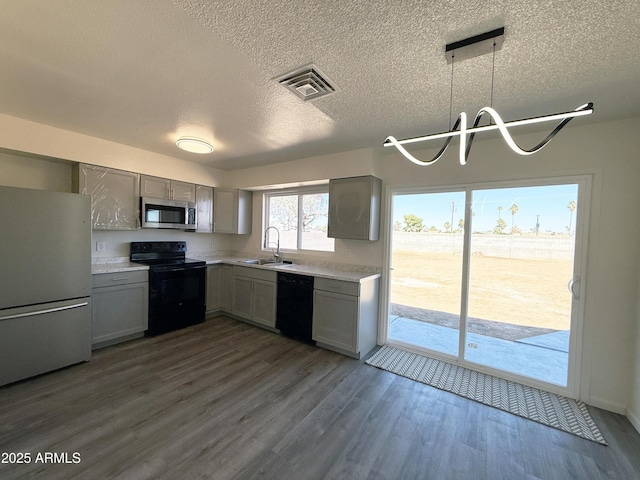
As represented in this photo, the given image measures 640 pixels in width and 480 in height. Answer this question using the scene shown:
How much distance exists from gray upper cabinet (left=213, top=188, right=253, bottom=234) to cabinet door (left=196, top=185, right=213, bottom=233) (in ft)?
Answer: 0.22

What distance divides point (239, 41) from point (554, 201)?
9.72ft

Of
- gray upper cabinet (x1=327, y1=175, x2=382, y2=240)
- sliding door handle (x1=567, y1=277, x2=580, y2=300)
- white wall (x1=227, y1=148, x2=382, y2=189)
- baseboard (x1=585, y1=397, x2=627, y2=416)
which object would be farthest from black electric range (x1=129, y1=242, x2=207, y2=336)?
baseboard (x1=585, y1=397, x2=627, y2=416)

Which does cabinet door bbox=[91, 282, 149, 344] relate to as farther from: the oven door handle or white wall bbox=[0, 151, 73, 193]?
white wall bbox=[0, 151, 73, 193]

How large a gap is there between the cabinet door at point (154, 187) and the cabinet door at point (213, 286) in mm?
1260

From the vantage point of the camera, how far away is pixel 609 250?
2246 mm

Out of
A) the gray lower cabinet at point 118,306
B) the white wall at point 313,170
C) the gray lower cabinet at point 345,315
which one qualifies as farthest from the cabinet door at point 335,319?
the gray lower cabinet at point 118,306

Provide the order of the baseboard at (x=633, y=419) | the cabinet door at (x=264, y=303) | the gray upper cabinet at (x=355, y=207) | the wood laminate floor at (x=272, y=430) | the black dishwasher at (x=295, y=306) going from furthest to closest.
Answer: the cabinet door at (x=264, y=303)
the black dishwasher at (x=295, y=306)
the gray upper cabinet at (x=355, y=207)
the baseboard at (x=633, y=419)
the wood laminate floor at (x=272, y=430)

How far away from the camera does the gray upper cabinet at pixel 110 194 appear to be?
10.1ft

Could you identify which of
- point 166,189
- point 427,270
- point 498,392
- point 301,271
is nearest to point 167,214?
point 166,189

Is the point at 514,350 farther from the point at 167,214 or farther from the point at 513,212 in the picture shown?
the point at 167,214

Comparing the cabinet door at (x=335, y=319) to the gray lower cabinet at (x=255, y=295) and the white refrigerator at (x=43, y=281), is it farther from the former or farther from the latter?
the white refrigerator at (x=43, y=281)

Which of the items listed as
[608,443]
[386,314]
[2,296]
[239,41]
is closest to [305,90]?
[239,41]

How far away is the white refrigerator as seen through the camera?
2.27m

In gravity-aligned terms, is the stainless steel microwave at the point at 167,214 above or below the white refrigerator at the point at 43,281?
above
